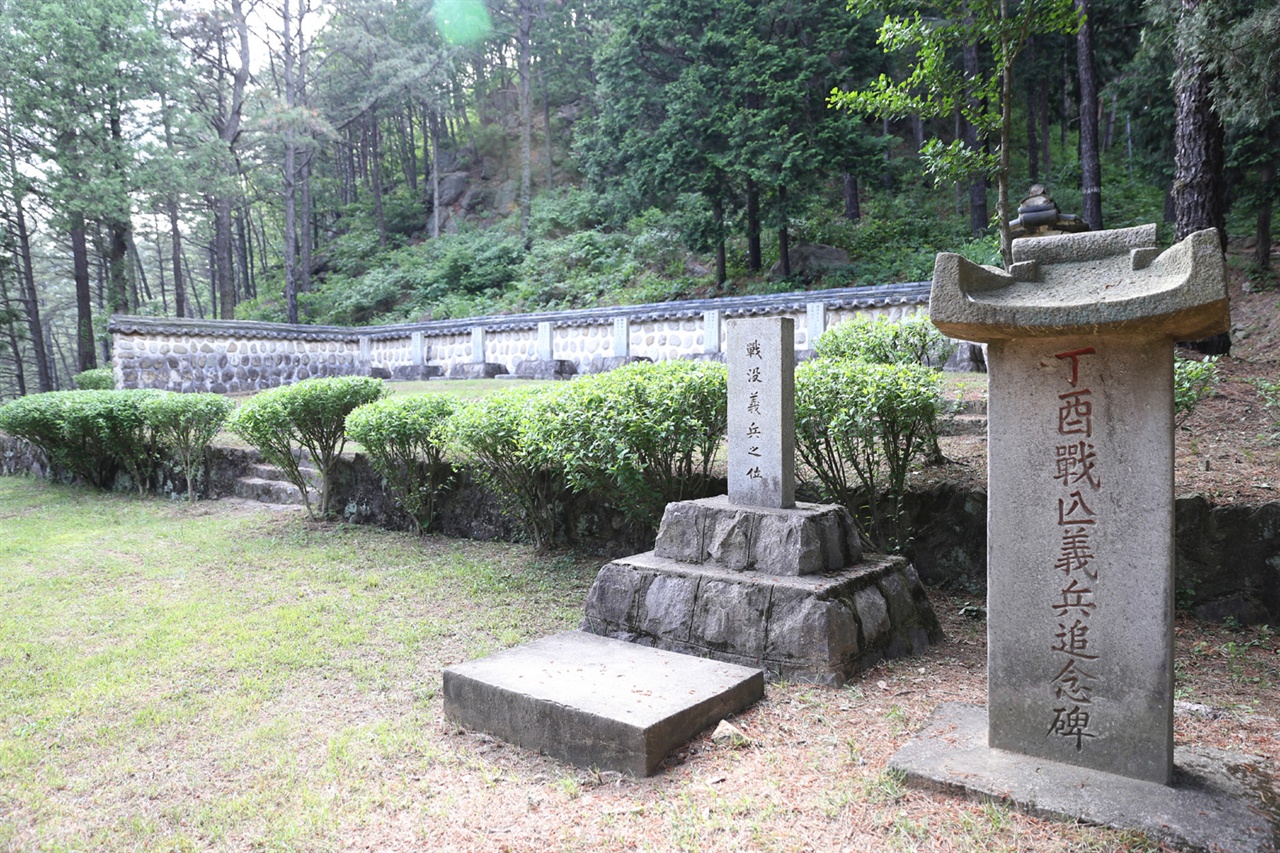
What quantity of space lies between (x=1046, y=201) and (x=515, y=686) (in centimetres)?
387

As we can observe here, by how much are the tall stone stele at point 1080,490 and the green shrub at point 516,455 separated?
12.3 feet

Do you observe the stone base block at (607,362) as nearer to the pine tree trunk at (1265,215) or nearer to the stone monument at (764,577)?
the stone monument at (764,577)

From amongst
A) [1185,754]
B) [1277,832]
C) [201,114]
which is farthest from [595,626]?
[201,114]

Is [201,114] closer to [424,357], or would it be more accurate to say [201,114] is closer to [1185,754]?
[424,357]

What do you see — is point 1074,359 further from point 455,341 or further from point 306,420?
point 455,341

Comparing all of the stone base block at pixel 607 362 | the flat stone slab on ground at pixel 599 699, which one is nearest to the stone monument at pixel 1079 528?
the flat stone slab on ground at pixel 599 699

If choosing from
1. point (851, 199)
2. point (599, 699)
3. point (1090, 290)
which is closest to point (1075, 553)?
point (1090, 290)

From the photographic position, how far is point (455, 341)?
58.3 ft

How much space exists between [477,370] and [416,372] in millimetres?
1998

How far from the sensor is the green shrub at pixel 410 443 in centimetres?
758

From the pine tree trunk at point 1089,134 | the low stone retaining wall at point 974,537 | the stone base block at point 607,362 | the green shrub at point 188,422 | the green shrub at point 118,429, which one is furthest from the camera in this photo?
the pine tree trunk at point 1089,134

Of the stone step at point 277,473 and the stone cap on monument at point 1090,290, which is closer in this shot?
the stone cap on monument at point 1090,290

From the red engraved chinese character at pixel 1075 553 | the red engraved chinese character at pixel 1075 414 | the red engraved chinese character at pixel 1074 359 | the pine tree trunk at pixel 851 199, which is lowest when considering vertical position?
the red engraved chinese character at pixel 1075 553

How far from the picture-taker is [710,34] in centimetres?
1681
